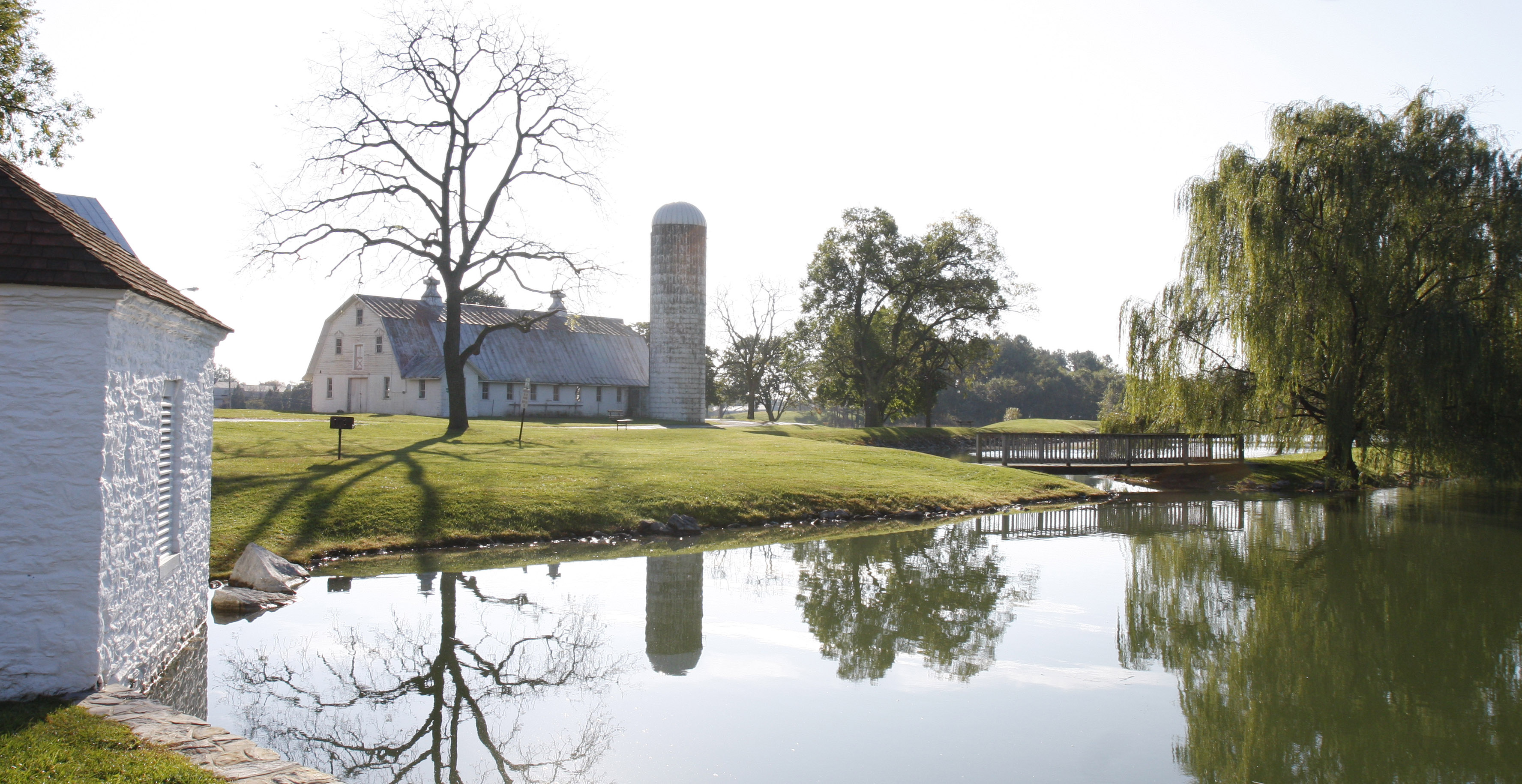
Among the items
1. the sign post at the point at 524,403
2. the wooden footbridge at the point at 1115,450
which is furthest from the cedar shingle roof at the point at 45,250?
the sign post at the point at 524,403

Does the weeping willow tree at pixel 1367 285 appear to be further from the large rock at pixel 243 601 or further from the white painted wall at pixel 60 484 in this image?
the white painted wall at pixel 60 484

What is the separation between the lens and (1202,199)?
2592 cm

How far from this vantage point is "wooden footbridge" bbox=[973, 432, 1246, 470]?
100ft

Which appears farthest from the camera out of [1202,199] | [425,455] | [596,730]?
[1202,199]

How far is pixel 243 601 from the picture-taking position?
36.2 feet

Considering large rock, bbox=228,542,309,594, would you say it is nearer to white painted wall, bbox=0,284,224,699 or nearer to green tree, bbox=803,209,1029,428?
white painted wall, bbox=0,284,224,699

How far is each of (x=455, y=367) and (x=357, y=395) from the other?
1792cm

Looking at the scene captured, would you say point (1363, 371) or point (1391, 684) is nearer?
point (1391, 684)

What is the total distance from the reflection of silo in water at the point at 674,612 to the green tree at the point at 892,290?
3427cm

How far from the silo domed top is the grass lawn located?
681 inches

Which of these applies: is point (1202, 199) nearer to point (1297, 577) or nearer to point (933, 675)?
point (1297, 577)

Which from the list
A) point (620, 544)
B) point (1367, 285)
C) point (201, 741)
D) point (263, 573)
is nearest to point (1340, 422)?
point (1367, 285)

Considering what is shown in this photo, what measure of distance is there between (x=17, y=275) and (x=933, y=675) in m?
7.88

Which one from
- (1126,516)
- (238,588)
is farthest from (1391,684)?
(1126,516)
